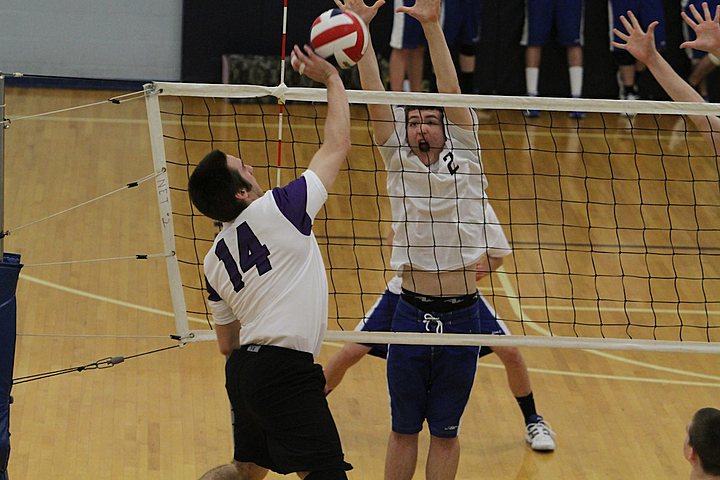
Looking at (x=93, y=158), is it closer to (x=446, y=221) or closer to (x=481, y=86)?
(x=481, y=86)

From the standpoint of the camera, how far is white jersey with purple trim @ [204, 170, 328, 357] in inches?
200

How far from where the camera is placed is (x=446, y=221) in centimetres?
610

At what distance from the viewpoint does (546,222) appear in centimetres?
1155

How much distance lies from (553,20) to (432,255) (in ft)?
31.6

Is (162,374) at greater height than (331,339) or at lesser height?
lesser

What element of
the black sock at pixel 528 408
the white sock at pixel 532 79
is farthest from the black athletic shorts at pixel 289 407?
the white sock at pixel 532 79

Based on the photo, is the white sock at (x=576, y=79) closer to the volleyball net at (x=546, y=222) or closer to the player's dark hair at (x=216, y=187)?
the volleyball net at (x=546, y=222)

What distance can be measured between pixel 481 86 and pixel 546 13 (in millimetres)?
1402

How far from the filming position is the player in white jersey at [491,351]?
6.95 m

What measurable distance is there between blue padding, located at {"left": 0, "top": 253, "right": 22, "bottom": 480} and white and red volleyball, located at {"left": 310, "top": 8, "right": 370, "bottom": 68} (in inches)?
68.6

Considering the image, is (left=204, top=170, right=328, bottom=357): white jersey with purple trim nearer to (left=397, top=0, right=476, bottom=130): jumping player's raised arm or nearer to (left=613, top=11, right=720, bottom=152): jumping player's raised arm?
(left=397, top=0, right=476, bottom=130): jumping player's raised arm

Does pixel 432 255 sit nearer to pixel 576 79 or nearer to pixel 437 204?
pixel 437 204

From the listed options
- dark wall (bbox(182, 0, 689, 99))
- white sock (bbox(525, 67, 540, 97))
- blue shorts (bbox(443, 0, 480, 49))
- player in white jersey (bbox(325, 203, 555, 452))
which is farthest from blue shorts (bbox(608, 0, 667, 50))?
player in white jersey (bbox(325, 203, 555, 452))

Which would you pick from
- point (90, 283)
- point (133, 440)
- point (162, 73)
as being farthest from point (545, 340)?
point (162, 73)
